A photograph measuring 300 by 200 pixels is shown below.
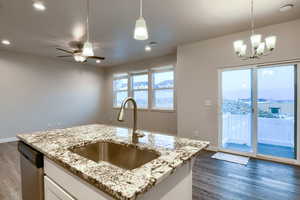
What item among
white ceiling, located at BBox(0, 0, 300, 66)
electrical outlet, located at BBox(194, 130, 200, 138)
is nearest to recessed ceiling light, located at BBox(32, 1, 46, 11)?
white ceiling, located at BBox(0, 0, 300, 66)

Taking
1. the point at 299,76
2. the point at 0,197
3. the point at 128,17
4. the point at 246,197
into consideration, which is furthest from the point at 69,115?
the point at 299,76

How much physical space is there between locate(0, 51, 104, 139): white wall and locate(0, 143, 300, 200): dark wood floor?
6.95ft

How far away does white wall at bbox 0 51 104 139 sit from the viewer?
182 inches

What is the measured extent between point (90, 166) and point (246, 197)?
217 cm

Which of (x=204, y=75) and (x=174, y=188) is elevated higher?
(x=204, y=75)

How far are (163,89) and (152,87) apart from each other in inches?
18.6

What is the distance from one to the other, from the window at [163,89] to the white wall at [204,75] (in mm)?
946

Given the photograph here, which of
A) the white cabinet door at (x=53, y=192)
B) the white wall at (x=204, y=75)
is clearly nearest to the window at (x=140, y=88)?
the white wall at (x=204, y=75)

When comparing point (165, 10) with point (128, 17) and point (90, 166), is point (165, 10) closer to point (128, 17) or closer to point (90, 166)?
point (128, 17)

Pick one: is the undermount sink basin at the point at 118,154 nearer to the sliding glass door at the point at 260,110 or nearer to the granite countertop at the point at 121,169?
the granite countertop at the point at 121,169

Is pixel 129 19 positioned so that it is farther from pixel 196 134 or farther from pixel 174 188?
pixel 196 134

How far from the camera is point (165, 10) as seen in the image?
258 centimetres

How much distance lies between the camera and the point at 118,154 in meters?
1.41

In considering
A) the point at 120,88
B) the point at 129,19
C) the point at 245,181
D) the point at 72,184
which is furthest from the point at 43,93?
the point at 245,181
